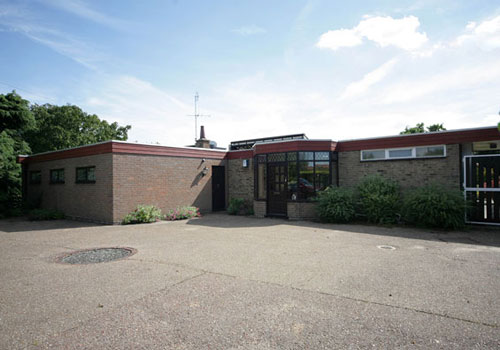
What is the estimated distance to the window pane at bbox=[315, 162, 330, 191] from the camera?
40.1ft

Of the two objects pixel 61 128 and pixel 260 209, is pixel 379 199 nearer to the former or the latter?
pixel 260 209

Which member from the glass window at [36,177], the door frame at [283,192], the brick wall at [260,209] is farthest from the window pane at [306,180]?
the glass window at [36,177]

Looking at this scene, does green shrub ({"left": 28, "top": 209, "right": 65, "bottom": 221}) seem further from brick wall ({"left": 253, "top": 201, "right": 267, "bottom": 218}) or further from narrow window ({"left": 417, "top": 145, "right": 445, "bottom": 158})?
narrow window ({"left": 417, "top": 145, "right": 445, "bottom": 158})

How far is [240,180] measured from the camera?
1541cm

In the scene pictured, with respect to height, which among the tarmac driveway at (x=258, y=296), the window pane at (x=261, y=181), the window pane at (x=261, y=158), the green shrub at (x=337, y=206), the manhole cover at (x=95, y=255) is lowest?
the manhole cover at (x=95, y=255)

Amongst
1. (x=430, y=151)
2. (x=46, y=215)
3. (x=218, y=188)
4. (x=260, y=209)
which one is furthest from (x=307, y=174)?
(x=46, y=215)

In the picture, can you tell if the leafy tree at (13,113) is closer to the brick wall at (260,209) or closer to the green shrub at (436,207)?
the brick wall at (260,209)

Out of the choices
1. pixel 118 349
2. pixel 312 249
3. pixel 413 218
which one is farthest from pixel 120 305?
pixel 413 218

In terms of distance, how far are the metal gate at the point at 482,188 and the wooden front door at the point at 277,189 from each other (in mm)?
6409

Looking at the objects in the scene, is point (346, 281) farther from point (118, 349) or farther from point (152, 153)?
point (152, 153)

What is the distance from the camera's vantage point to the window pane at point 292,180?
12266mm

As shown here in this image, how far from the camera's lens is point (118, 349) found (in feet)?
9.49

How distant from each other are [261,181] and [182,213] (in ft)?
12.5

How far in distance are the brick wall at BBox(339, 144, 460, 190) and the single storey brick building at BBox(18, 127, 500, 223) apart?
3cm
